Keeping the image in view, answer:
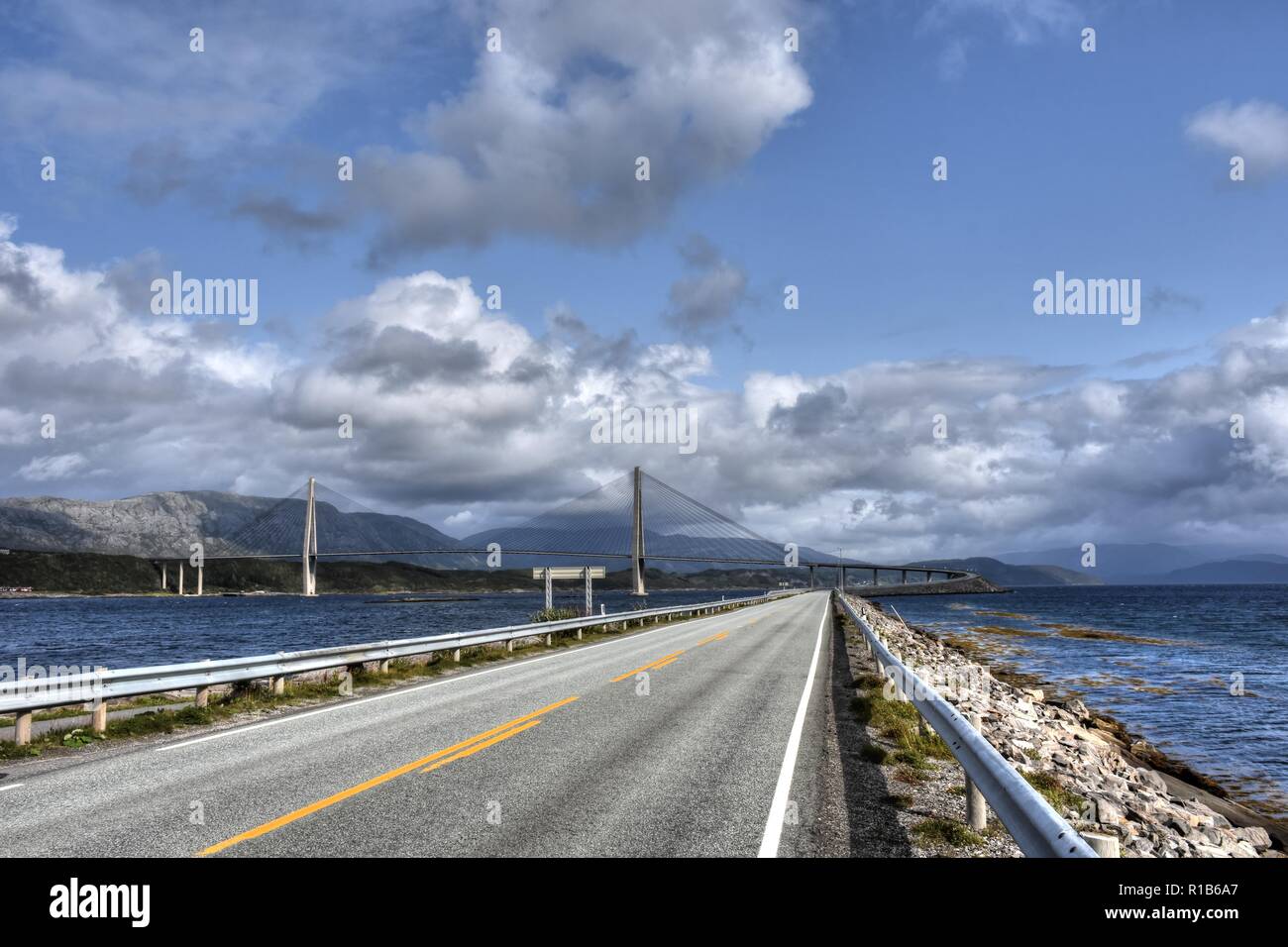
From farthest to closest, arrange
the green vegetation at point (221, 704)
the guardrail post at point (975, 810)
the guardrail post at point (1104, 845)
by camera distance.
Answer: the green vegetation at point (221, 704) < the guardrail post at point (975, 810) < the guardrail post at point (1104, 845)

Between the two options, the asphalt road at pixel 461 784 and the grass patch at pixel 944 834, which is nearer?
the asphalt road at pixel 461 784

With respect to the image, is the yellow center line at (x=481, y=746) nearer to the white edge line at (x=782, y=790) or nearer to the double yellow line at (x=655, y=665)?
the white edge line at (x=782, y=790)

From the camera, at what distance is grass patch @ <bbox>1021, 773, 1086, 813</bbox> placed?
28.4 ft

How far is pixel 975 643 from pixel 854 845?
1967 inches

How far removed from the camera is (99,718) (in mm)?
11828

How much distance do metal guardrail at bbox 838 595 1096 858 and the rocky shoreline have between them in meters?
1.56

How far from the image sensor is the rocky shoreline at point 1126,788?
9.36 meters

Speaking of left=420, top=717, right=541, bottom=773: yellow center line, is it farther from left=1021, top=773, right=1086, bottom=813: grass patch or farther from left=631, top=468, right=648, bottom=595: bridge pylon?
left=631, top=468, right=648, bottom=595: bridge pylon

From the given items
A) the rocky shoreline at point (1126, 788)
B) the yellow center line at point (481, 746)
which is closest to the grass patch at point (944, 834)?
the rocky shoreline at point (1126, 788)

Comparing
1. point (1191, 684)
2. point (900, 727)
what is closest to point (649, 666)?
point (900, 727)

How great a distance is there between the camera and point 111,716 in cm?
1273

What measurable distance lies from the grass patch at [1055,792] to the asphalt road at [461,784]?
239 cm

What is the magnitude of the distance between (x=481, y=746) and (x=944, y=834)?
19.0ft
